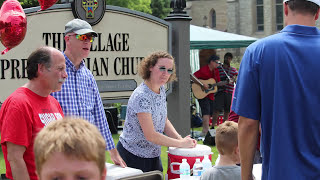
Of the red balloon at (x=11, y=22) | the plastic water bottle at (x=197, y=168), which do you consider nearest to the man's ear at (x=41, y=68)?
the red balloon at (x=11, y=22)

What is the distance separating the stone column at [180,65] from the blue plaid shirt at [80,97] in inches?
114

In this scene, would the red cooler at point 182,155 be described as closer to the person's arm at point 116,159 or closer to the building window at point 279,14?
the person's arm at point 116,159

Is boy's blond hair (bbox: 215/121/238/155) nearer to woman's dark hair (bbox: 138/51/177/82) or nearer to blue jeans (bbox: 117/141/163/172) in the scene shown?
blue jeans (bbox: 117/141/163/172)

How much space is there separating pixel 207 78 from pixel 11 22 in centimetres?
884

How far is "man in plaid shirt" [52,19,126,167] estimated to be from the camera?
3.81 metres

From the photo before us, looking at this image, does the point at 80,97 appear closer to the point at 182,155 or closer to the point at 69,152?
the point at 182,155

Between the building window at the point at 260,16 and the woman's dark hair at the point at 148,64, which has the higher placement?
the building window at the point at 260,16

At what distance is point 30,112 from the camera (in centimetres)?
290

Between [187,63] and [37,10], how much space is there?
7.36ft

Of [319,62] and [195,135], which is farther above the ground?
[319,62]

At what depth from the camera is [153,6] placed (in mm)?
39656

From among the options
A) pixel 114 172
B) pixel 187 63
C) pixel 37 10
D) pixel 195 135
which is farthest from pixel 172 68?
pixel 195 135

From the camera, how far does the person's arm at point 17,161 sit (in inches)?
110

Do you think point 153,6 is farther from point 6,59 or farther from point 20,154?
point 20,154
